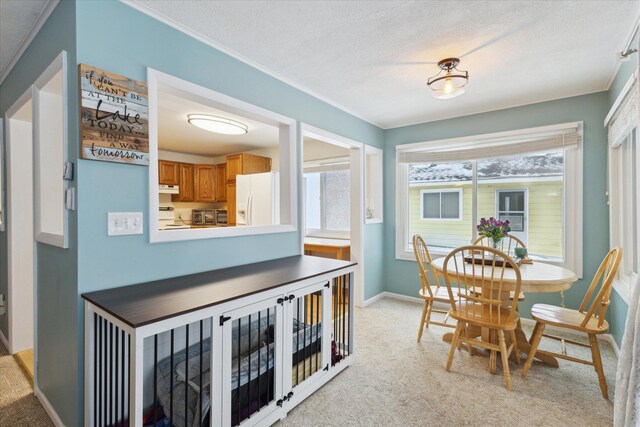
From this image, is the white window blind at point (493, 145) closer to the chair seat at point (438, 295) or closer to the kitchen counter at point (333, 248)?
the kitchen counter at point (333, 248)

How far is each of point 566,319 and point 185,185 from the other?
5.72m

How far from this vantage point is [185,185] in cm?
571

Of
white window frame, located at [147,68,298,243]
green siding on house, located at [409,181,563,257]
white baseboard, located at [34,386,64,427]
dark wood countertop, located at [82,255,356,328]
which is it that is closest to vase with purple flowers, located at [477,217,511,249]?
green siding on house, located at [409,181,563,257]

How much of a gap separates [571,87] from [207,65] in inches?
130

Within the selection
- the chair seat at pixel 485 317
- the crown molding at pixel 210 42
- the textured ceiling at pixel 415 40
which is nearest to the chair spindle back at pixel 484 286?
the chair seat at pixel 485 317

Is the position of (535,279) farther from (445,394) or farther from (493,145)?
(493,145)

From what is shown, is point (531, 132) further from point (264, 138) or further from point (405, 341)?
point (264, 138)

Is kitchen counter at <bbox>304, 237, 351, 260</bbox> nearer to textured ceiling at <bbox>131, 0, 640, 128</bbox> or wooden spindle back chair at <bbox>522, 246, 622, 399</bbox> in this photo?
textured ceiling at <bbox>131, 0, 640, 128</bbox>

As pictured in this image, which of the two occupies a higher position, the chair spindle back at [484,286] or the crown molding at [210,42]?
the crown molding at [210,42]

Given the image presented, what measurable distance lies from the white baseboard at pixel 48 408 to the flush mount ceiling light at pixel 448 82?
3.37m

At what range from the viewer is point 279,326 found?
180cm

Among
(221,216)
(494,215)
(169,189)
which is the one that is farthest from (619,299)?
(169,189)

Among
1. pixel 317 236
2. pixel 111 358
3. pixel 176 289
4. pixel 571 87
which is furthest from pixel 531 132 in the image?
pixel 111 358

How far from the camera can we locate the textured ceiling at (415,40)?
1.79 m
